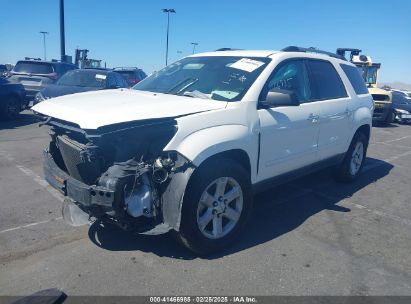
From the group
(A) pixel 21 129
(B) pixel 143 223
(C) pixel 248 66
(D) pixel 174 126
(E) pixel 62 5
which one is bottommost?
(A) pixel 21 129

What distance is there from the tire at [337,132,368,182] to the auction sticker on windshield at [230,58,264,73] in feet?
8.40

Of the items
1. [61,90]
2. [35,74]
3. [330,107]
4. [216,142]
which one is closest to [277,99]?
[216,142]

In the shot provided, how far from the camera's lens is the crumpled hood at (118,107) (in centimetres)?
308

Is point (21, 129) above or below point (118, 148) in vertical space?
below

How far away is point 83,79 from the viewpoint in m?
10.6

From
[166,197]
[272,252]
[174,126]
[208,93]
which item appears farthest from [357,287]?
[208,93]

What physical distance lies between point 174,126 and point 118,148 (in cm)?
52

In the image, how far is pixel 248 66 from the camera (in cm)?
422

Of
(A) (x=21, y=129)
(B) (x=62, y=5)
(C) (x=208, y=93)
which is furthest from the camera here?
(B) (x=62, y=5)

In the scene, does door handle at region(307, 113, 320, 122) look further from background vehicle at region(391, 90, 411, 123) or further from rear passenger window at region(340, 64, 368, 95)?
background vehicle at region(391, 90, 411, 123)

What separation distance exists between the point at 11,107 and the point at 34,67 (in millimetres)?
2076

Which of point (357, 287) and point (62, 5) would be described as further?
point (62, 5)

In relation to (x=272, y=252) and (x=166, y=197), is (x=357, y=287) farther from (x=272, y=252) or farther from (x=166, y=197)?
(x=166, y=197)

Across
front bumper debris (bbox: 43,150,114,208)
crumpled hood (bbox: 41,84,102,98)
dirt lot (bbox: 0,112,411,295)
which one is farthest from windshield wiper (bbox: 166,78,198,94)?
crumpled hood (bbox: 41,84,102,98)
